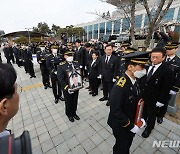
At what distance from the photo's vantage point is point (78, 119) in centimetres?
387

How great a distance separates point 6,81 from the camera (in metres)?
0.75

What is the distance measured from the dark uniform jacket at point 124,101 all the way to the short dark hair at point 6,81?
4.73ft

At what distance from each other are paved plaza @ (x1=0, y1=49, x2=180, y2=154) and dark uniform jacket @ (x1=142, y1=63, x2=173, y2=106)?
3.13ft

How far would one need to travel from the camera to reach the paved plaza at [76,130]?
111 inches

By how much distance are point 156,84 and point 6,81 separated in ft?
9.71

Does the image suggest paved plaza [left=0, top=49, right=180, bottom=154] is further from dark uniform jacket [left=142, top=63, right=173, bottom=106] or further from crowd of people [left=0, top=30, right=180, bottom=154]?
dark uniform jacket [left=142, top=63, right=173, bottom=106]

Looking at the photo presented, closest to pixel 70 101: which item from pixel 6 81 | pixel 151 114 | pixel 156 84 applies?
pixel 151 114

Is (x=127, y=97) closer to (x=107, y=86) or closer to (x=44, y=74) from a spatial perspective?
(x=107, y=86)

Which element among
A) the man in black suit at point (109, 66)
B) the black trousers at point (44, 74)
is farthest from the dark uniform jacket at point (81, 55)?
the man in black suit at point (109, 66)

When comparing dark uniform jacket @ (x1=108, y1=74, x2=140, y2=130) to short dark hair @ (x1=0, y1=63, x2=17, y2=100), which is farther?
dark uniform jacket @ (x1=108, y1=74, x2=140, y2=130)

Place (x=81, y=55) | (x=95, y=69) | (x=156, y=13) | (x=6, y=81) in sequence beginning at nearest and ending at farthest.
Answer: (x=6, y=81), (x=156, y=13), (x=95, y=69), (x=81, y=55)

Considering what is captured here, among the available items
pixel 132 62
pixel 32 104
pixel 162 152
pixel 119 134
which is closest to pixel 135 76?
pixel 132 62

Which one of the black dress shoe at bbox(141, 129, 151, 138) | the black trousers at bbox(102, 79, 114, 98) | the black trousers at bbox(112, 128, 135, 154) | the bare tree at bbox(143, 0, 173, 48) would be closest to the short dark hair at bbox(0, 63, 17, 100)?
the black trousers at bbox(112, 128, 135, 154)

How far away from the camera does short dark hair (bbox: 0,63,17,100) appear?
0.74 meters
